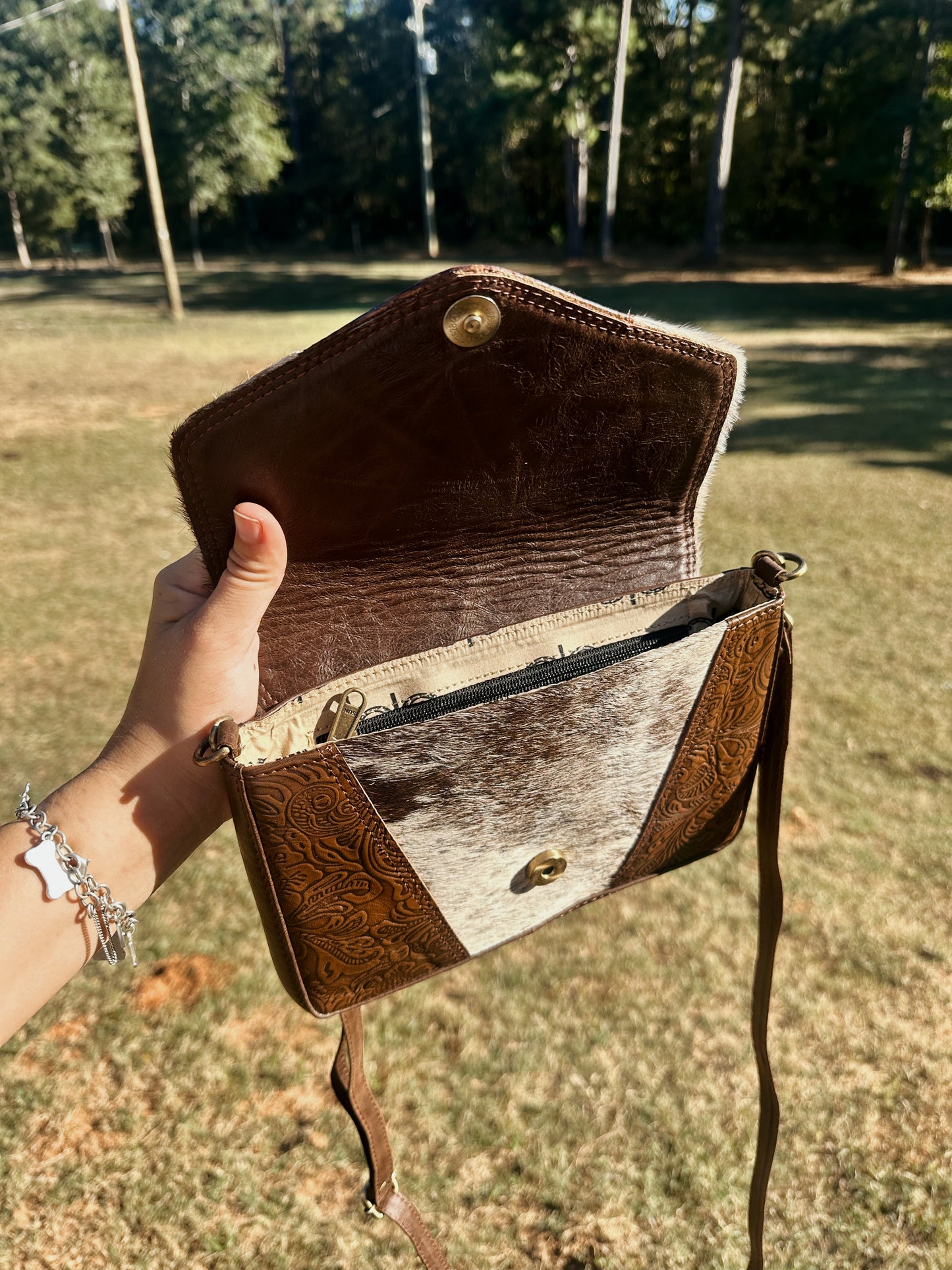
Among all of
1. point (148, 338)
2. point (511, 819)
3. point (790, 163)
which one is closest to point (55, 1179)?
point (511, 819)

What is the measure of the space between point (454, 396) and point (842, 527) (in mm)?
4980

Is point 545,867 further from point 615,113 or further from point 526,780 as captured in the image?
point 615,113

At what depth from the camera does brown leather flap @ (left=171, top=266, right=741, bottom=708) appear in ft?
2.82

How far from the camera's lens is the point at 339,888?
1.01 metres

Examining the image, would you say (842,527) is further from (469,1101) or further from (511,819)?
(511,819)

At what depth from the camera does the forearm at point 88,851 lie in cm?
99

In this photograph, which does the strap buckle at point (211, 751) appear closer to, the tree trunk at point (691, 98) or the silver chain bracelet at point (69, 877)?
the silver chain bracelet at point (69, 877)

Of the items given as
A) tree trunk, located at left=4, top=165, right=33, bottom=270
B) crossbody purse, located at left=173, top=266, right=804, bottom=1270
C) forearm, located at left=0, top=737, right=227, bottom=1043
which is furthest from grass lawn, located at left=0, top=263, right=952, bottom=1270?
tree trunk, located at left=4, top=165, right=33, bottom=270

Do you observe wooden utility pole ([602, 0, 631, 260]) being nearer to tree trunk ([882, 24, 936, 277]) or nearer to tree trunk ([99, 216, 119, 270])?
tree trunk ([882, 24, 936, 277])

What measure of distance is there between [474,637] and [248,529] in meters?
0.37

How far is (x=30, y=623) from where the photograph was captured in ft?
14.4

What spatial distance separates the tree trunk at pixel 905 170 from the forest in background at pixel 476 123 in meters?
0.08

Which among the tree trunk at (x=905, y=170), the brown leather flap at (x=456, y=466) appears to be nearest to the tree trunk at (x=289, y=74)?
the tree trunk at (x=905, y=170)

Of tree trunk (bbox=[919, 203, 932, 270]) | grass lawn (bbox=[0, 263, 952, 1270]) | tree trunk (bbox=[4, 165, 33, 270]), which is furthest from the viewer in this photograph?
tree trunk (bbox=[4, 165, 33, 270])
